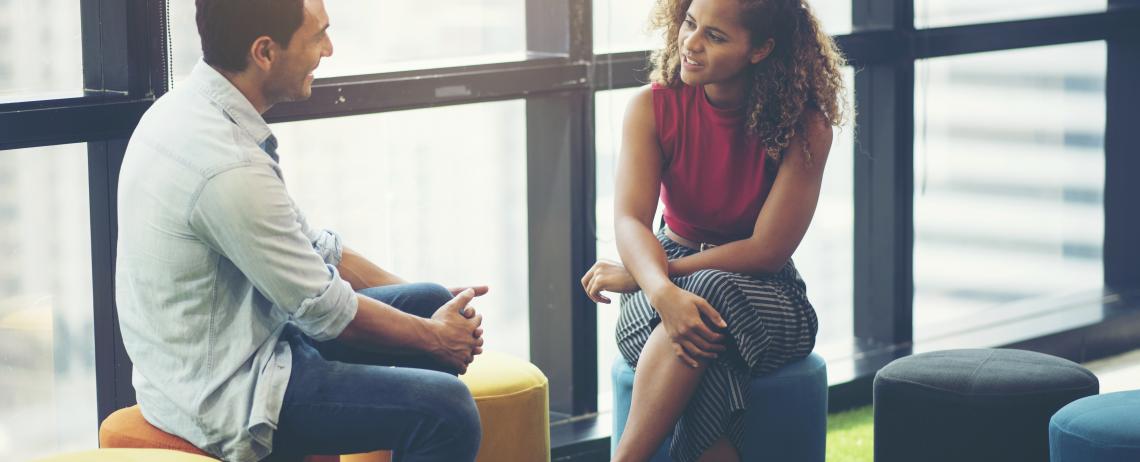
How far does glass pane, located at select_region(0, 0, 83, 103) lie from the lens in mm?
2625

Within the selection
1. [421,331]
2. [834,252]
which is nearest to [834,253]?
[834,252]

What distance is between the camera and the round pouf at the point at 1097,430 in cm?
255

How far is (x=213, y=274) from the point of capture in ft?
7.05

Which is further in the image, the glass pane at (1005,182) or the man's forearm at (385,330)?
the glass pane at (1005,182)

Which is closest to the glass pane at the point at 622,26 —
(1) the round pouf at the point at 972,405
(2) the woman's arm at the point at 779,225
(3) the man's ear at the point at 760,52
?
(3) the man's ear at the point at 760,52

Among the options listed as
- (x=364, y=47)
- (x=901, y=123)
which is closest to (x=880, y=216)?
(x=901, y=123)

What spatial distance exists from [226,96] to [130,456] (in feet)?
1.81

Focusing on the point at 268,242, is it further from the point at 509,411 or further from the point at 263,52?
the point at 509,411

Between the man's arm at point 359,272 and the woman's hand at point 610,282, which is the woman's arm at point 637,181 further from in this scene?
the man's arm at point 359,272

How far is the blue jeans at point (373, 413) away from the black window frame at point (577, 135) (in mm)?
693

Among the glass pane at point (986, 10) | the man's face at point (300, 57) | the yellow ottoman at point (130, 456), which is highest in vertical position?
the glass pane at point (986, 10)

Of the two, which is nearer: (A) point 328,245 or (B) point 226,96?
(B) point 226,96

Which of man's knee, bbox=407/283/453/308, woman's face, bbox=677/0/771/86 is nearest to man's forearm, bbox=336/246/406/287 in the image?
man's knee, bbox=407/283/453/308

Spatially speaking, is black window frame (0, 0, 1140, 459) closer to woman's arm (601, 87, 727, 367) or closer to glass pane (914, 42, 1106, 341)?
glass pane (914, 42, 1106, 341)
